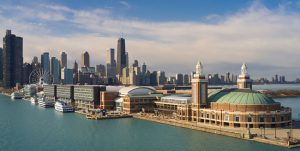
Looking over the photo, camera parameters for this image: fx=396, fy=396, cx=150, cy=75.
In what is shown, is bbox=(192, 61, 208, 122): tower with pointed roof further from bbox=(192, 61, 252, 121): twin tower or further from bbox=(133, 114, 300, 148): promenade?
bbox=(133, 114, 300, 148): promenade

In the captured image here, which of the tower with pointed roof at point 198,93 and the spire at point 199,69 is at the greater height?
A: the spire at point 199,69

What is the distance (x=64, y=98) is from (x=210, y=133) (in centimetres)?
9959

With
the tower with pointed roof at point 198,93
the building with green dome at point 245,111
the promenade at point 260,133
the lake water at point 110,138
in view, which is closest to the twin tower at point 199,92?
the tower with pointed roof at point 198,93

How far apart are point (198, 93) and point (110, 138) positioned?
26.4m

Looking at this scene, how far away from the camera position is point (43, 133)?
77.1 meters

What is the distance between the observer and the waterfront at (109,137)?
62.8m

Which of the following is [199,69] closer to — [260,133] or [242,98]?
[242,98]

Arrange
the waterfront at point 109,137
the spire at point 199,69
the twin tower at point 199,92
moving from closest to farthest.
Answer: the waterfront at point 109,137
the twin tower at point 199,92
the spire at point 199,69

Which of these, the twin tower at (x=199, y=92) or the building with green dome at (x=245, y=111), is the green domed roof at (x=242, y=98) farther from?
the twin tower at (x=199, y=92)

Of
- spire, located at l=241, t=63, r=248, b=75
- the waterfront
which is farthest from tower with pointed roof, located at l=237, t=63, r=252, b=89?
the waterfront

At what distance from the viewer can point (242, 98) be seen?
80.8 meters

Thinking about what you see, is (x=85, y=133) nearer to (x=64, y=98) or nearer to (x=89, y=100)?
(x=89, y=100)

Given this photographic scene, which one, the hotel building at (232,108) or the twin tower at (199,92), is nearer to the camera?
the hotel building at (232,108)

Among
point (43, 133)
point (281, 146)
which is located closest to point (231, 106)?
point (281, 146)
